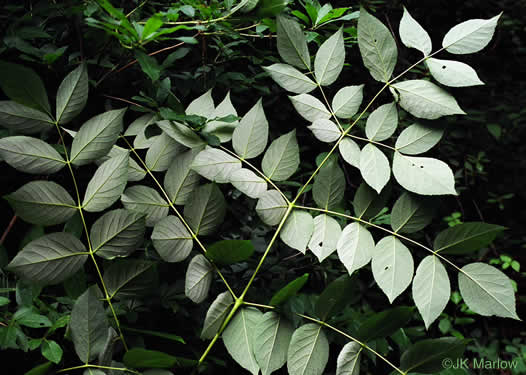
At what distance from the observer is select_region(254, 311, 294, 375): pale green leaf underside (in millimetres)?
403

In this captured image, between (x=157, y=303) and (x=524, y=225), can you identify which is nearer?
(x=157, y=303)

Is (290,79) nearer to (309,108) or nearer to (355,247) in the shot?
(309,108)

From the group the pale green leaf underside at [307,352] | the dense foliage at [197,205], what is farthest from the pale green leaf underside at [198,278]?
the pale green leaf underside at [307,352]

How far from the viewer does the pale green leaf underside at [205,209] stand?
42 cm

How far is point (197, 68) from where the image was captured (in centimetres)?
69

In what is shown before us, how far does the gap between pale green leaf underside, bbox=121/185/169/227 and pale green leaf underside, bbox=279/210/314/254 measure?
13cm

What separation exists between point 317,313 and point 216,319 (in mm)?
106

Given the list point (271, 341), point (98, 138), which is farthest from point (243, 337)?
point (98, 138)

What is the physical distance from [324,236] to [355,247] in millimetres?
35

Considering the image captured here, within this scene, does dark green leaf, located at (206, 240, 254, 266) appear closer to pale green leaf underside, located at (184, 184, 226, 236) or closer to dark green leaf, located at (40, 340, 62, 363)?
pale green leaf underside, located at (184, 184, 226, 236)

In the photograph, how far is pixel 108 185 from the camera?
41 centimetres

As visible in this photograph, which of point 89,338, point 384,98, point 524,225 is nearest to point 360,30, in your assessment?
point 89,338

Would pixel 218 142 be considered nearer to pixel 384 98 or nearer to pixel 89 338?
pixel 89 338

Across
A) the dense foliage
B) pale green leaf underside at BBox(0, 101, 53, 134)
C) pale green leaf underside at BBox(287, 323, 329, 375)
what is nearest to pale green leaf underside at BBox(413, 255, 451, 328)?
the dense foliage
